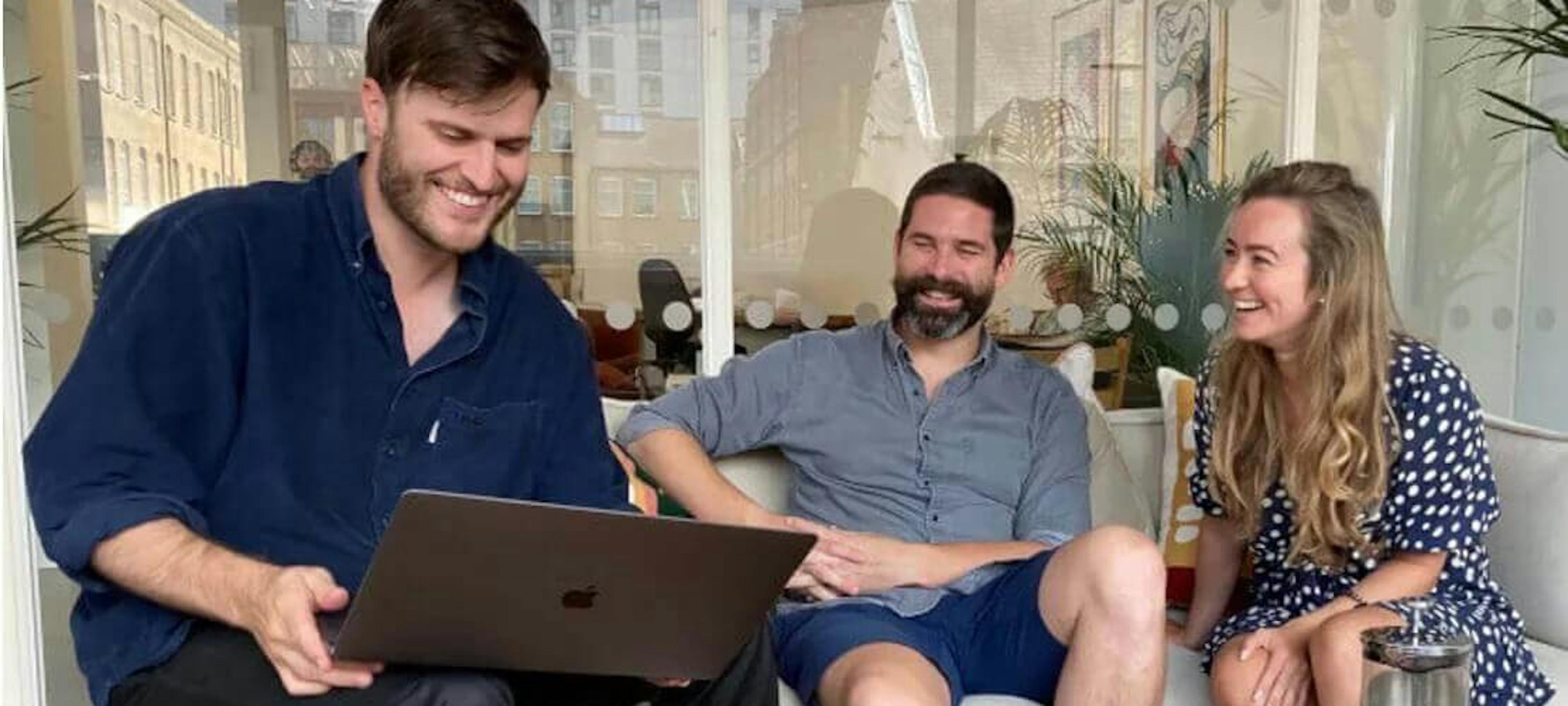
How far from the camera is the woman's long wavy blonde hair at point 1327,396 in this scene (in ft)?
6.12

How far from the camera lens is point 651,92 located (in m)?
3.76

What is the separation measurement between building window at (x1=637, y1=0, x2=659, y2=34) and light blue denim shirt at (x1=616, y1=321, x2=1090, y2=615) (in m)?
1.74

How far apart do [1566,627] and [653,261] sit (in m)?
2.41

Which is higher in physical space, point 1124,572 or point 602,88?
point 602,88

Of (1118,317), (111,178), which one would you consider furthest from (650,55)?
(1118,317)

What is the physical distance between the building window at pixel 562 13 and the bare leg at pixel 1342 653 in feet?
9.22

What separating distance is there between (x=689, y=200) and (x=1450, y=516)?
231 cm

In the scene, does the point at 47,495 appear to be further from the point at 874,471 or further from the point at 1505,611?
the point at 1505,611

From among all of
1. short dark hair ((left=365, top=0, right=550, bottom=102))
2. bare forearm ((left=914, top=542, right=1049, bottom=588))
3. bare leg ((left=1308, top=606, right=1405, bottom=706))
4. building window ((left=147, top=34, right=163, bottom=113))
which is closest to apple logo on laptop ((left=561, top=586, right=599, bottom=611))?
short dark hair ((left=365, top=0, right=550, bottom=102))

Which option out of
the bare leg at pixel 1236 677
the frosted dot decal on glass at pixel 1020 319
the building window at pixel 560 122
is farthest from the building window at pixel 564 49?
the bare leg at pixel 1236 677

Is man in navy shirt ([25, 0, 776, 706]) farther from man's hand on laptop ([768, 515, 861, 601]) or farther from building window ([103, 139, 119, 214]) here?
building window ([103, 139, 119, 214])

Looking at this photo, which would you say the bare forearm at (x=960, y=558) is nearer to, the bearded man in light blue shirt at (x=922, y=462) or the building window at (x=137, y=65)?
the bearded man in light blue shirt at (x=922, y=462)

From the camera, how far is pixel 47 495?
1.24 meters

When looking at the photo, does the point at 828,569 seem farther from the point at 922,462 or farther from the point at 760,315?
the point at 760,315
